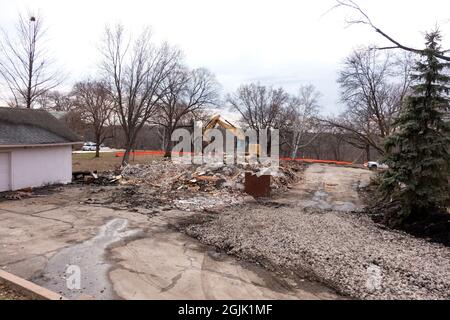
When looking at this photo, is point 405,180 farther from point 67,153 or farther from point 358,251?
point 67,153

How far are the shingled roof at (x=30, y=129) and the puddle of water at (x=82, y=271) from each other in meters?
9.01

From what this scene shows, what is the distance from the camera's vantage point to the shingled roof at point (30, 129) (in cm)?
1430

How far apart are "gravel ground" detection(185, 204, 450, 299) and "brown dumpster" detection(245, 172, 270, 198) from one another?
12.8 ft

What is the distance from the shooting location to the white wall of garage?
14.2 metres

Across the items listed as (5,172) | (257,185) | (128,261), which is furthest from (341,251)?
(5,172)

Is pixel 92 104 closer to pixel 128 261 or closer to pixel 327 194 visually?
pixel 327 194

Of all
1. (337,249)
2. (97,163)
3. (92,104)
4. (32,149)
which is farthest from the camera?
(92,104)

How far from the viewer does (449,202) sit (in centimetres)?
910

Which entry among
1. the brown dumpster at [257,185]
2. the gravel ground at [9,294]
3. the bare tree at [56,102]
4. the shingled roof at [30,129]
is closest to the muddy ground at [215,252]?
the gravel ground at [9,294]

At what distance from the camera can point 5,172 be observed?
14031mm

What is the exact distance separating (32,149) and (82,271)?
1144 cm

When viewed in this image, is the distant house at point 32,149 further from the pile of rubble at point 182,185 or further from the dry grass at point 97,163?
the dry grass at point 97,163

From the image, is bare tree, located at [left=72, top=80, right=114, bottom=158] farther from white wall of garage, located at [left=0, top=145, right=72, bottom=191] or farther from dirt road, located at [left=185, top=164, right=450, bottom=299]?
dirt road, located at [left=185, top=164, right=450, bottom=299]
